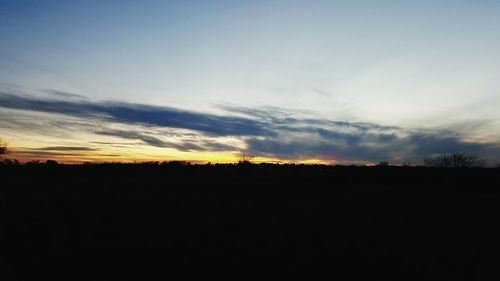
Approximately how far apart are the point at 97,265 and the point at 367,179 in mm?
32625

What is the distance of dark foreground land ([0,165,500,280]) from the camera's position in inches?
400

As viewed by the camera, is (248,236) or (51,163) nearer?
(248,236)

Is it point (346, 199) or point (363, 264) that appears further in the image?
point (346, 199)

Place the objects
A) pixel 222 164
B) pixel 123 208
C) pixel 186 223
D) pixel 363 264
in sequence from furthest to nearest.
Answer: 1. pixel 222 164
2. pixel 123 208
3. pixel 186 223
4. pixel 363 264

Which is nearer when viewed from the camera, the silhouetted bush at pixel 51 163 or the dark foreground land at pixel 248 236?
the dark foreground land at pixel 248 236

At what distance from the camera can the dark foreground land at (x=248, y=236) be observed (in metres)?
10.2

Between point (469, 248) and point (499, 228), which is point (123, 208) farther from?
point (499, 228)

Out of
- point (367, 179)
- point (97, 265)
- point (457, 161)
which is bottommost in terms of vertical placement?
point (97, 265)

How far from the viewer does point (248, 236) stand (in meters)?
13.4

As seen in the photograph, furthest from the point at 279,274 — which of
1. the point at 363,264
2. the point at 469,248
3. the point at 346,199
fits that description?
the point at 346,199

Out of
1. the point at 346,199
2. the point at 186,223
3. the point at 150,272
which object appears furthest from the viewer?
the point at 346,199

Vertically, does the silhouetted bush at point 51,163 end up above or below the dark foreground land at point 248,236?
above

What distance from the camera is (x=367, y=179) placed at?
37.5 meters

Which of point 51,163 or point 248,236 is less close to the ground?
point 51,163
